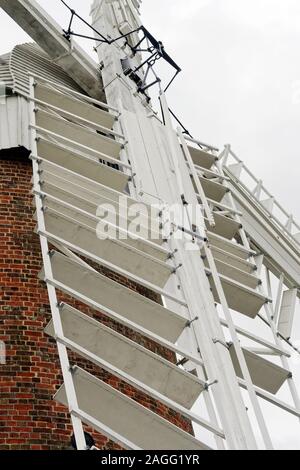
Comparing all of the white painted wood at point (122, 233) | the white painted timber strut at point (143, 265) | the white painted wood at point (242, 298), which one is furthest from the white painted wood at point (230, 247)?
the white painted wood at point (122, 233)

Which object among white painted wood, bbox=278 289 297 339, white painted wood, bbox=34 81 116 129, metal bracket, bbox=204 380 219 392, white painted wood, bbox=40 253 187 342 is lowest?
metal bracket, bbox=204 380 219 392

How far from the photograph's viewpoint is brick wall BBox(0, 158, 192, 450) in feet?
25.7

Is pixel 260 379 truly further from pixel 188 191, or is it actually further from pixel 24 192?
pixel 24 192

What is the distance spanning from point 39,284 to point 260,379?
7.81 feet

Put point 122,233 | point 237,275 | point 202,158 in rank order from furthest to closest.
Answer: point 202,158
point 237,275
point 122,233

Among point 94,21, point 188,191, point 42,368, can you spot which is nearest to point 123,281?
point 188,191

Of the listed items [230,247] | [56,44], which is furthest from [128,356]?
[56,44]

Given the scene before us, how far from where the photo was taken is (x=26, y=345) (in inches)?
332

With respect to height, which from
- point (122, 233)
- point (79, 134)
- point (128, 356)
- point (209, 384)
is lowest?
point (209, 384)

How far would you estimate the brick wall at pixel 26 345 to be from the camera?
7.84 meters

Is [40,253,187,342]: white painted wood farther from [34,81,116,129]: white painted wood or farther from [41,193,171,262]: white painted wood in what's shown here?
[34,81,116,129]: white painted wood

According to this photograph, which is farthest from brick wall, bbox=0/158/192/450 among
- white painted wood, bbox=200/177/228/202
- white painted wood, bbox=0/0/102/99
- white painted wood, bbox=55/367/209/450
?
white painted wood, bbox=0/0/102/99

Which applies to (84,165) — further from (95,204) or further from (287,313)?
(287,313)

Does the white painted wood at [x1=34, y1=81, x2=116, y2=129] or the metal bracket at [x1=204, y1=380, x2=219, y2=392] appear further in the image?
the white painted wood at [x1=34, y1=81, x2=116, y2=129]
